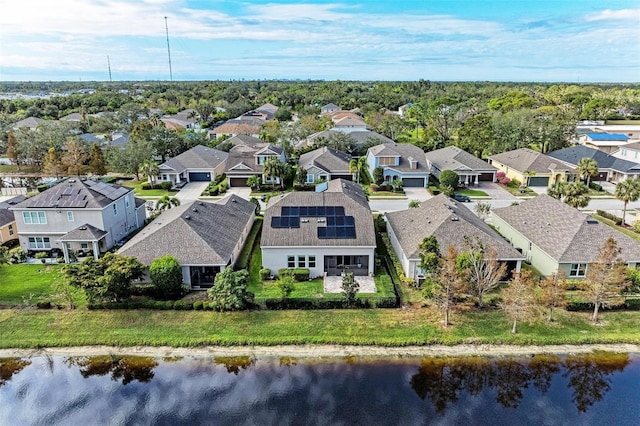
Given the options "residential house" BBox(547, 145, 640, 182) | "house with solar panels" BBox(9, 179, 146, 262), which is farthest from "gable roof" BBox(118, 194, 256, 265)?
"residential house" BBox(547, 145, 640, 182)

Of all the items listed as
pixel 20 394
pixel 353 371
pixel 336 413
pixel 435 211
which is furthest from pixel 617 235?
pixel 20 394

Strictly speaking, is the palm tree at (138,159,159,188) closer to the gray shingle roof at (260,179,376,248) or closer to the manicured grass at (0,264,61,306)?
the manicured grass at (0,264,61,306)

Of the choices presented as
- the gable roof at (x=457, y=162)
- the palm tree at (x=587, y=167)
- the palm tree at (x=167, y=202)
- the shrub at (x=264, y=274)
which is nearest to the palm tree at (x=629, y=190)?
the palm tree at (x=587, y=167)

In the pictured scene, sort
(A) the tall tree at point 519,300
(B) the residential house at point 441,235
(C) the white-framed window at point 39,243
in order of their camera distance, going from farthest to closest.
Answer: (C) the white-framed window at point 39,243 → (B) the residential house at point 441,235 → (A) the tall tree at point 519,300

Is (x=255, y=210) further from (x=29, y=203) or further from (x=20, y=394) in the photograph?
(x=20, y=394)

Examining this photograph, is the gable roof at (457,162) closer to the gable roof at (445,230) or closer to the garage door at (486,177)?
the garage door at (486,177)
